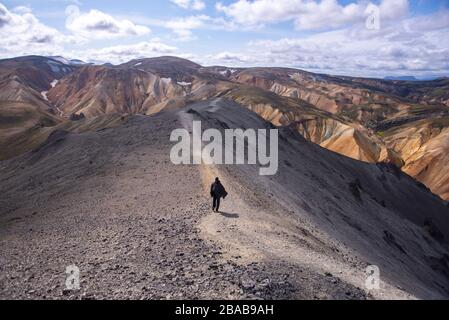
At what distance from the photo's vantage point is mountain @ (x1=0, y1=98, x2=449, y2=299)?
13680 mm

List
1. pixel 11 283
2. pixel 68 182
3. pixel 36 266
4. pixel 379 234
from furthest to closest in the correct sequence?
pixel 379 234 < pixel 68 182 < pixel 36 266 < pixel 11 283

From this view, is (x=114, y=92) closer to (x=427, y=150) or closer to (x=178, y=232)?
(x=427, y=150)

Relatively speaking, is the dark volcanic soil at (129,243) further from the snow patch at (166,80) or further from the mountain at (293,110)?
the snow patch at (166,80)

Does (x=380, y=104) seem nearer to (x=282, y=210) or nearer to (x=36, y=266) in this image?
(x=282, y=210)

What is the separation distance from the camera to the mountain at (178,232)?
1368 centimetres

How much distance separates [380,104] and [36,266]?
187m

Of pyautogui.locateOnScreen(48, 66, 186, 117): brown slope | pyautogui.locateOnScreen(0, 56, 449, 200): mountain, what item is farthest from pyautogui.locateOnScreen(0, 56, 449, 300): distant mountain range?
pyautogui.locateOnScreen(48, 66, 186, 117): brown slope

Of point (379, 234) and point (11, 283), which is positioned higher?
point (11, 283)

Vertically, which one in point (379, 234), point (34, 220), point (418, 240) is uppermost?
point (34, 220)

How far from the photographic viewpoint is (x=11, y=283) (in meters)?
14.1

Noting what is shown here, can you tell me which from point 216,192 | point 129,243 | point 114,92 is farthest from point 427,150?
point 114,92

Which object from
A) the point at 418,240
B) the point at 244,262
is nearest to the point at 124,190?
the point at 244,262

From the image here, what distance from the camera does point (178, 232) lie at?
57.9ft

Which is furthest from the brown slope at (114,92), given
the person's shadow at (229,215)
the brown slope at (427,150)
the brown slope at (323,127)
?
the person's shadow at (229,215)
